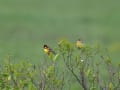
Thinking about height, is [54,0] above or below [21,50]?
above

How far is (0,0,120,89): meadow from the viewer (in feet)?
37.6

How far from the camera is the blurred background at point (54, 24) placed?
453 inches

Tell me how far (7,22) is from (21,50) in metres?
2.37

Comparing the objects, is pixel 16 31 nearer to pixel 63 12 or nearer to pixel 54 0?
pixel 63 12

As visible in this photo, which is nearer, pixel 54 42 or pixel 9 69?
pixel 9 69

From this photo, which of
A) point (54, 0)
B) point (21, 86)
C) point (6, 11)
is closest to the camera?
point (21, 86)

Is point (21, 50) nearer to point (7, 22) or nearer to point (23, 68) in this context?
point (7, 22)

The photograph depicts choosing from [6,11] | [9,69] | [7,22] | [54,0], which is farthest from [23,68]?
[54,0]

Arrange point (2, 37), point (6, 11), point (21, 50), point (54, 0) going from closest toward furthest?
point (21, 50) → point (2, 37) → point (6, 11) → point (54, 0)

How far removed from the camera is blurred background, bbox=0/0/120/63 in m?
11.5

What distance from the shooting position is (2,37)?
1194cm

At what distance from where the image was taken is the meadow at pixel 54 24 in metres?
11.5

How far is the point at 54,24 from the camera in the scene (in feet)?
43.4

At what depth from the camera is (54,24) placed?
521 inches
